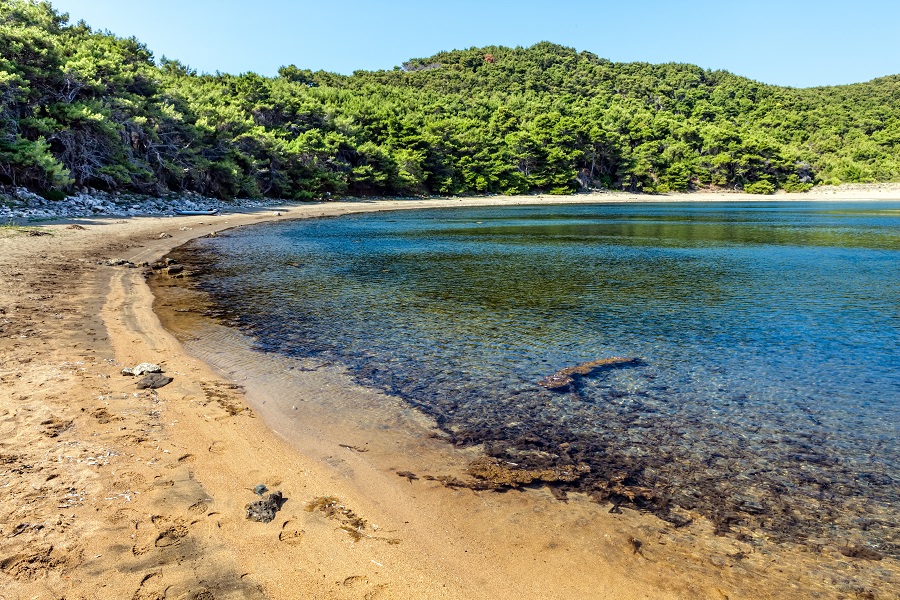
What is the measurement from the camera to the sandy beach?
3635 millimetres

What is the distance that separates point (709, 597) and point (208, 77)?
3131 inches

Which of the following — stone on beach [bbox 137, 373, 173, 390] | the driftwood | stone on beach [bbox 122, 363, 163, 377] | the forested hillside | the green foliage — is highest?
the forested hillside

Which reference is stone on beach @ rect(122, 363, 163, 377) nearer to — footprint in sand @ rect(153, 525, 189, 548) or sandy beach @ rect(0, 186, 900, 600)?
sandy beach @ rect(0, 186, 900, 600)

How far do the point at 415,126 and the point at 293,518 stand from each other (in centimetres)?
7463

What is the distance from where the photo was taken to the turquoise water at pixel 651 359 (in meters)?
5.23

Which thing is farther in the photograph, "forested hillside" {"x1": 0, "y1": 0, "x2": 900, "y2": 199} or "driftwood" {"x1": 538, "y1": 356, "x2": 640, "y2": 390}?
"forested hillside" {"x1": 0, "y1": 0, "x2": 900, "y2": 199}

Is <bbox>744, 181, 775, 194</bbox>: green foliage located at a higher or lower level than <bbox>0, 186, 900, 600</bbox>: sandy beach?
higher

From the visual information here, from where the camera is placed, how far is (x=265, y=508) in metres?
4.39

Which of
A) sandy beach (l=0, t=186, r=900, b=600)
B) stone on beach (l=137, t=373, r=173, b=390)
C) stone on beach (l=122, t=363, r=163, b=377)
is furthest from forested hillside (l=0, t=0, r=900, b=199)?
sandy beach (l=0, t=186, r=900, b=600)

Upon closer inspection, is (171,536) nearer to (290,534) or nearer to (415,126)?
(290,534)

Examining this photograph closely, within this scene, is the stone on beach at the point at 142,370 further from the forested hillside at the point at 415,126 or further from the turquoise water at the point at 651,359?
the forested hillside at the point at 415,126

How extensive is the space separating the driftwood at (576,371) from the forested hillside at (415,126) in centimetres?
3111

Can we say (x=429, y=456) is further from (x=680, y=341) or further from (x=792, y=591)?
(x=680, y=341)

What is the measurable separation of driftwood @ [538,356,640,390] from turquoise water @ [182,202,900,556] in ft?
0.61
